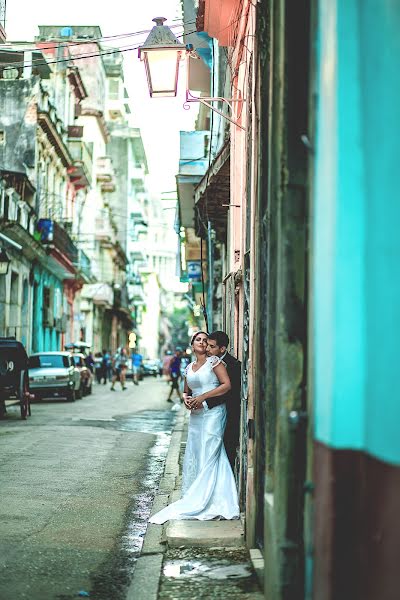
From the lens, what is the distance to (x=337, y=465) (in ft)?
12.4

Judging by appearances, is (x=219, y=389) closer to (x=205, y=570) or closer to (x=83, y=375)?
(x=205, y=570)

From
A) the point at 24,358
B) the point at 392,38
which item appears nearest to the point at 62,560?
the point at 392,38

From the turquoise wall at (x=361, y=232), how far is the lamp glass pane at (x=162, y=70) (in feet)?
22.2

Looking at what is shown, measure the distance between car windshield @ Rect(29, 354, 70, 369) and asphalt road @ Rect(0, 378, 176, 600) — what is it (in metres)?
9.96

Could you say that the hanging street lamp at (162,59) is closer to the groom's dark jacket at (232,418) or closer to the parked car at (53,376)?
the groom's dark jacket at (232,418)

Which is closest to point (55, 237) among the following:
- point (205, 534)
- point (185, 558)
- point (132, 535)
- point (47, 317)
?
point (47, 317)

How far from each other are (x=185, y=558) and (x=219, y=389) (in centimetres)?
189

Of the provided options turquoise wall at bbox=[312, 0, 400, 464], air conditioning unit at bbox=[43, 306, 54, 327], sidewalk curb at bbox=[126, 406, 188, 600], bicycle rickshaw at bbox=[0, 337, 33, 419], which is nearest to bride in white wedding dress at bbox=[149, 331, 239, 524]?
sidewalk curb at bbox=[126, 406, 188, 600]

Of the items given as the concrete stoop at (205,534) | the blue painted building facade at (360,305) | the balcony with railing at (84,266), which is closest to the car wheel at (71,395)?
the balcony with railing at (84,266)

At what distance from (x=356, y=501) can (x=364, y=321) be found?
733 mm

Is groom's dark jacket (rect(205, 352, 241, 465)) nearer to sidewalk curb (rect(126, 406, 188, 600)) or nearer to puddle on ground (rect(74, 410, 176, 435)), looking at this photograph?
sidewalk curb (rect(126, 406, 188, 600))

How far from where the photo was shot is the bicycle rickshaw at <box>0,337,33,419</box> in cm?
1952

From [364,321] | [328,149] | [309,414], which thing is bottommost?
[309,414]

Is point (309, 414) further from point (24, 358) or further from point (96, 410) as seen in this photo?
point (96, 410)
